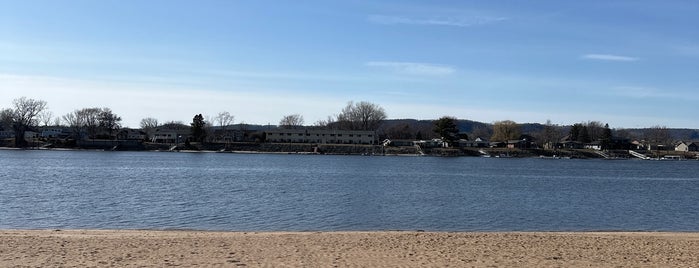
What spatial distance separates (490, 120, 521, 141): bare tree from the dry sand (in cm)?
17592

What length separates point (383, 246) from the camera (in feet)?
62.2

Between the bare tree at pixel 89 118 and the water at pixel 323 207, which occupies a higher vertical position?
the bare tree at pixel 89 118

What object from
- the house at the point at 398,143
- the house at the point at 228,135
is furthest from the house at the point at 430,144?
the house at the point at 228,135

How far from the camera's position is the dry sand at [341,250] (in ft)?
50.6

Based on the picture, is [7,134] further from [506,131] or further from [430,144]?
[506,131]

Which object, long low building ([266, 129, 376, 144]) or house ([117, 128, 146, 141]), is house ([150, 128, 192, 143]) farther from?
long low building ([266, 129, 376, 144])

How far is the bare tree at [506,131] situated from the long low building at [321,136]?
42786mm

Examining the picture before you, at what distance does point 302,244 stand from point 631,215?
24299 millimetres

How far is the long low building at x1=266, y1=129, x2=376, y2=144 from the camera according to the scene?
17550 centimetres

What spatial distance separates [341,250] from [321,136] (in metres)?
160

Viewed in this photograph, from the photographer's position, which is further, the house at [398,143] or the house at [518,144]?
the house at [518,144]

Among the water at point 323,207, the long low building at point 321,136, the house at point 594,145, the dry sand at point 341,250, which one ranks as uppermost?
the long low building at point 321,136

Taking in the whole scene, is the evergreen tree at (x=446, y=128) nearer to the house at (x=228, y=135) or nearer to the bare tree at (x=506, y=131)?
the bare tree at (x=506, y=131)

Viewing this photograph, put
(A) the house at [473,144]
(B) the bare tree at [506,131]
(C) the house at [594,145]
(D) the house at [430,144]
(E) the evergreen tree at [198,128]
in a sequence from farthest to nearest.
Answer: (B) the bare tree at [506,131], (C) the house at [594,145], (A) the house at [473,144], (D) the house at [430,144], (E) the evergreen tree at [198,128]
